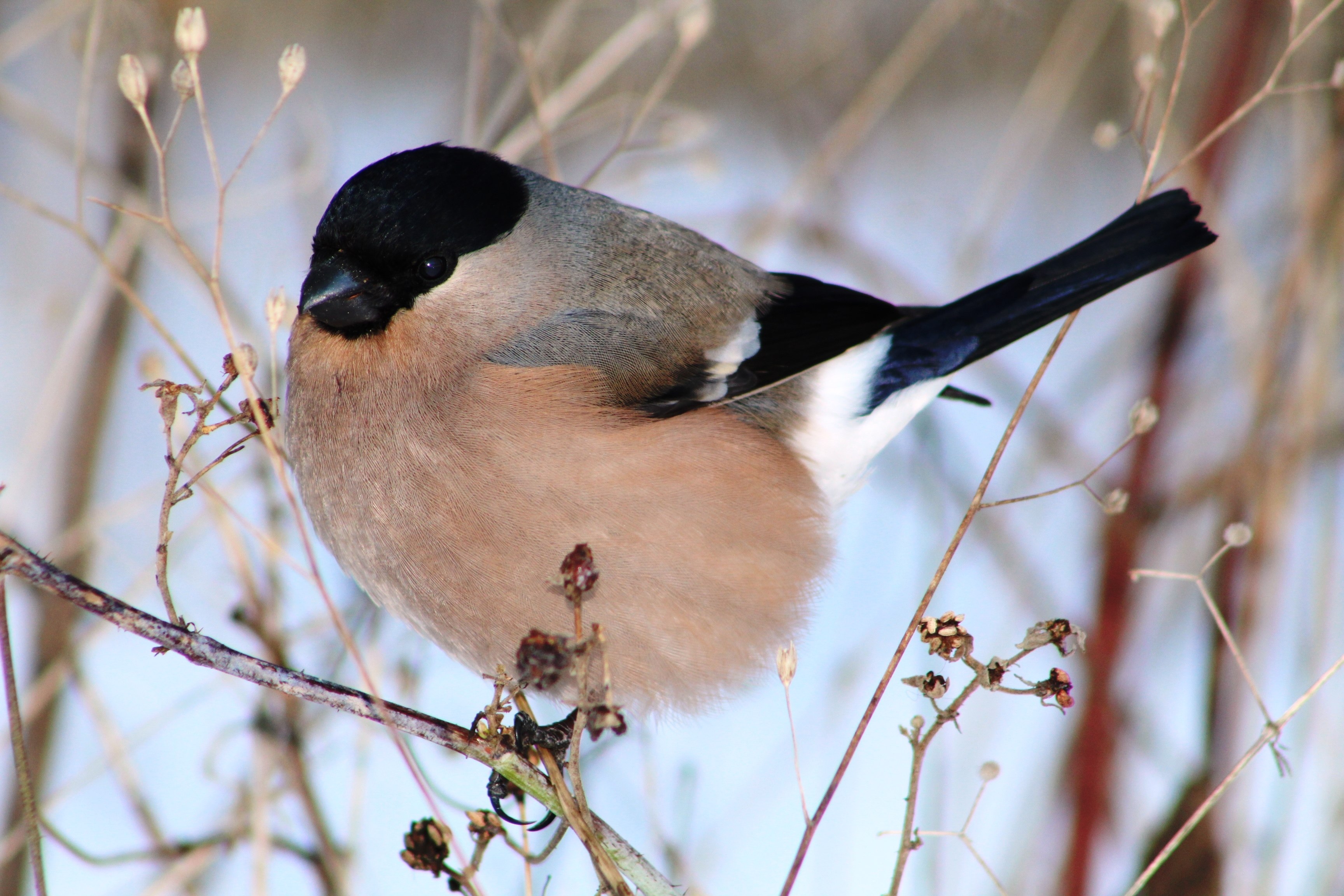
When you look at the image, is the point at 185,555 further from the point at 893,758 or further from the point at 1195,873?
the point at 1195,873

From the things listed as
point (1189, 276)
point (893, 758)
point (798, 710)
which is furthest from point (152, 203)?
point (1189, 276)

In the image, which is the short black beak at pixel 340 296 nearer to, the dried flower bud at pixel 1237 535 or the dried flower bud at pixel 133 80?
the dried flower bud at pixel 133 80

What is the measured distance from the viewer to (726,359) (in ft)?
8.35

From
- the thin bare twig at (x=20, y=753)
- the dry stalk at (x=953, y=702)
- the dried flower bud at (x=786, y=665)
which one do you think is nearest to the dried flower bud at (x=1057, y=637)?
the dry stalk at (x=953, y=702)

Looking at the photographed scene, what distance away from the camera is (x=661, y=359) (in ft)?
8.09

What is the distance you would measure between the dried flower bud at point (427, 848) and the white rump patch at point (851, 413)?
1353 millimetres

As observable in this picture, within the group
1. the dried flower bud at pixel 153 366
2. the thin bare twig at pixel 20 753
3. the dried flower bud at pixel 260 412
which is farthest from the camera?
the dried flower bud at pixel 153 366

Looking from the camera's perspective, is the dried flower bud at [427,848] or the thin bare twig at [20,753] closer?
the thin bare twig at [20,753]

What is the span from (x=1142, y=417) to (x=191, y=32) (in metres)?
1.58

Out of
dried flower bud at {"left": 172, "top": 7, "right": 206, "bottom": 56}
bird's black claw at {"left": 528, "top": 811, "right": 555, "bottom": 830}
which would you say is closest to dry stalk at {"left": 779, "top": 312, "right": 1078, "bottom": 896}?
bird's black claw at {"left": 528, "top": 811, "right": 555, "bottom": 830}

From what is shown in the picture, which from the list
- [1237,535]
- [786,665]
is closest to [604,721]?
[786,665]

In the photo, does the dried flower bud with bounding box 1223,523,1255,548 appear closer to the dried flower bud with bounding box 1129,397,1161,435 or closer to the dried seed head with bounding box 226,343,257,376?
the dried flower bud with bounding box 1129,397,1161,435

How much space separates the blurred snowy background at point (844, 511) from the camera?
8.91 ft

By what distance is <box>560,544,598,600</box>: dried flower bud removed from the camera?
1431 mm
